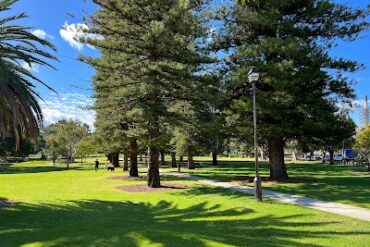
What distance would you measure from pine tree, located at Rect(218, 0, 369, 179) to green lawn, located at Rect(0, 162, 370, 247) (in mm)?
7652

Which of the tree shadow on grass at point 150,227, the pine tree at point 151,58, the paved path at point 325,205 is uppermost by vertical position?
the pine tree at point 151,58

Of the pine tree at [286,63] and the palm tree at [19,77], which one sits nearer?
the palm tree at [19,77]

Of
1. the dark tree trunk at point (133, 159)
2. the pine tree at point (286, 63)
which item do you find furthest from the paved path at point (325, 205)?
the dark tree trunk at point (133, 159)

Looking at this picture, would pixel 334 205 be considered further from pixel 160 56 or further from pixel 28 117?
pixel 160 56

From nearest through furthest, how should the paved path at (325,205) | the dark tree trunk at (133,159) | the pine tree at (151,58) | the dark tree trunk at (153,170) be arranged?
the paved path at (325,205) → the pine tree at (151,58) → the dark tree trunk at (153,170) → the dark tree trunk at (133,159)

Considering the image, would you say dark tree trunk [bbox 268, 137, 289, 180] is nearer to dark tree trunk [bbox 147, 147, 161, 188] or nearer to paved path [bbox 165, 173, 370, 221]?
dark tree trunk [bbox 147, 147, 161, 188]

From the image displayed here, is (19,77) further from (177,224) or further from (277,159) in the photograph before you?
(277,159)

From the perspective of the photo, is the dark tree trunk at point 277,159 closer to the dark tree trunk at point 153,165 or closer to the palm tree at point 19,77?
the dark tree trunk at point 153,165

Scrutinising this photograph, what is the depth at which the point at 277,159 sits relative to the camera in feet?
83.0

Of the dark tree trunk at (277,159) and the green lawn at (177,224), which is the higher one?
the dark tree trunk at (277,159)

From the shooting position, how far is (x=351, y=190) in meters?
19.6

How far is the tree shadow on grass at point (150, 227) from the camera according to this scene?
8992 millimetres

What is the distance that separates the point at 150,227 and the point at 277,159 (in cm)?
1585

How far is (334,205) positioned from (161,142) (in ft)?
33.7
